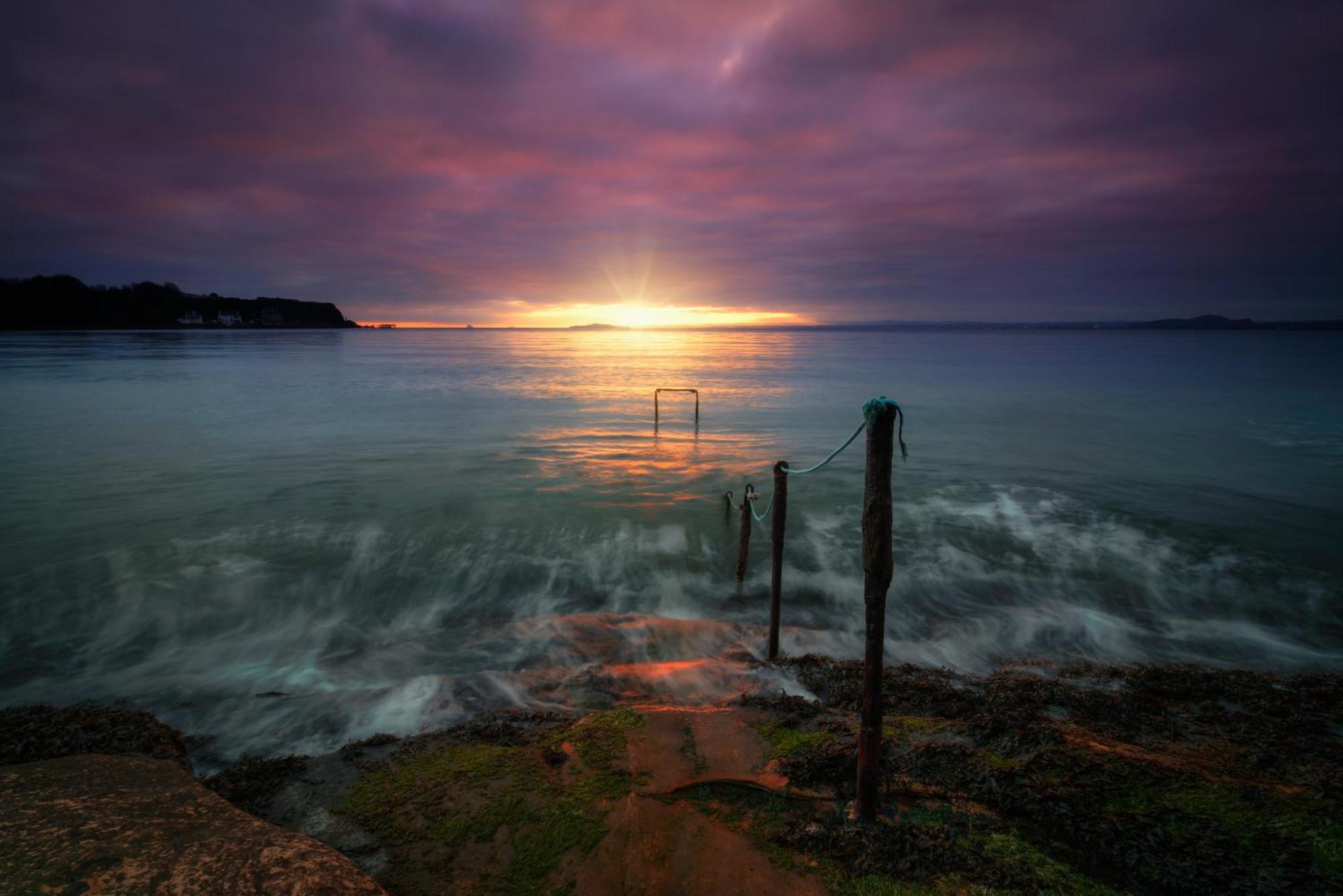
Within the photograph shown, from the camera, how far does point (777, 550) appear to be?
27.3 ft

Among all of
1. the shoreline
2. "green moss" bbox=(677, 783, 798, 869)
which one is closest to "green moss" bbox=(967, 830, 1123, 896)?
the shoreline

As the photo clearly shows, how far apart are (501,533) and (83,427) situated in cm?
2464

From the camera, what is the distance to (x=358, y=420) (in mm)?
30703

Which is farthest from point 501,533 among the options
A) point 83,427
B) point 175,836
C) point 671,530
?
point 83,427

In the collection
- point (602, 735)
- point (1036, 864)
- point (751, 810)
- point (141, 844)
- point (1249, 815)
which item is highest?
point (141, 844)

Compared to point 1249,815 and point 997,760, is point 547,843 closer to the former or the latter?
point 997,760

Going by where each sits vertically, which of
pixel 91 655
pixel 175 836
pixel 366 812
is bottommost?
pixel 91 655

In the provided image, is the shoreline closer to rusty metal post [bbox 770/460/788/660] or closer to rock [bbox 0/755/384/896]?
rock [bbox 0/755/384/896]

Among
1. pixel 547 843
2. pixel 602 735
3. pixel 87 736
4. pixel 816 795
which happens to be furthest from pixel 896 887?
pixel 87 736

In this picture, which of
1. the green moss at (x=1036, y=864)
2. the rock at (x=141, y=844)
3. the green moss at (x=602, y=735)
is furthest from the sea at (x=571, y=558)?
the green moss at (x=1036, y=864)

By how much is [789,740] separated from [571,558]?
26.9 feet

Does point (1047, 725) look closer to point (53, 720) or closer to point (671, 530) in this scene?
point (53, 720)

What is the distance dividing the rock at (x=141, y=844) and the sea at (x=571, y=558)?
2.19m

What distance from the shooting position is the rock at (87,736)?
15.8ft
